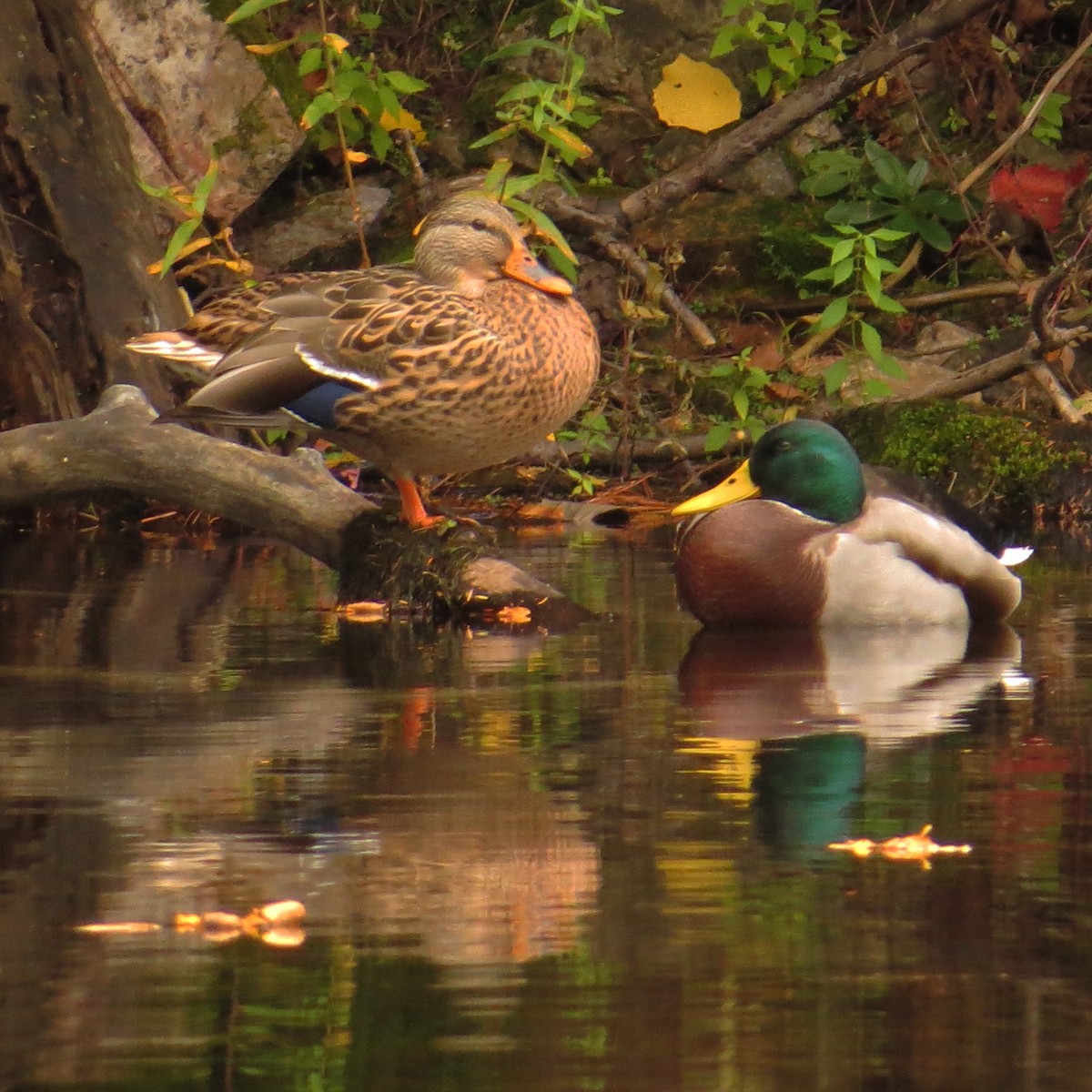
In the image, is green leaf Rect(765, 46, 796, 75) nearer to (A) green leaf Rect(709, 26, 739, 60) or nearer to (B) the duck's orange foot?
(A) green leaf Rect(709, 26, 739, 60)

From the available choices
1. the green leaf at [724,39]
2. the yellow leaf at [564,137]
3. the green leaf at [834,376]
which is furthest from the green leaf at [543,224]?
the green leaf at [724,39]

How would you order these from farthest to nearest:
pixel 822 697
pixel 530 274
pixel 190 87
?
pixel 190 87 → pixel 530 274 → pixel 822 697

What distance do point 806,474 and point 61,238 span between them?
3595mm

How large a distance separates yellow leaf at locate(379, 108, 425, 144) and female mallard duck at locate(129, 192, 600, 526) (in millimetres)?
2800

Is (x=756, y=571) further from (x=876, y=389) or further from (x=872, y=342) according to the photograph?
(x=876, y=389)

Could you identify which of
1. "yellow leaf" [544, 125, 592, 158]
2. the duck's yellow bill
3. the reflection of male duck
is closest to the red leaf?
"yellow leaf" [544, 125, 592, 158]

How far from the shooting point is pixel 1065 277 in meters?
10.3

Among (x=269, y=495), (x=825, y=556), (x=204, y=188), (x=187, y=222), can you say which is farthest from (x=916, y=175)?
(x=269, y=495)

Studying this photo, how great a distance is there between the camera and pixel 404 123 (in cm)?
1081

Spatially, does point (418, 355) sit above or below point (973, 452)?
below

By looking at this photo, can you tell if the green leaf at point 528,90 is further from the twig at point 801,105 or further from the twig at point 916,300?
the twig at point 916,300

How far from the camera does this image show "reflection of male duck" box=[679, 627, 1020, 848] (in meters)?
4.18

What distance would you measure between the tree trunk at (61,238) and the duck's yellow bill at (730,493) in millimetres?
2997

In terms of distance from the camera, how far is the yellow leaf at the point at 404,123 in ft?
33.7
